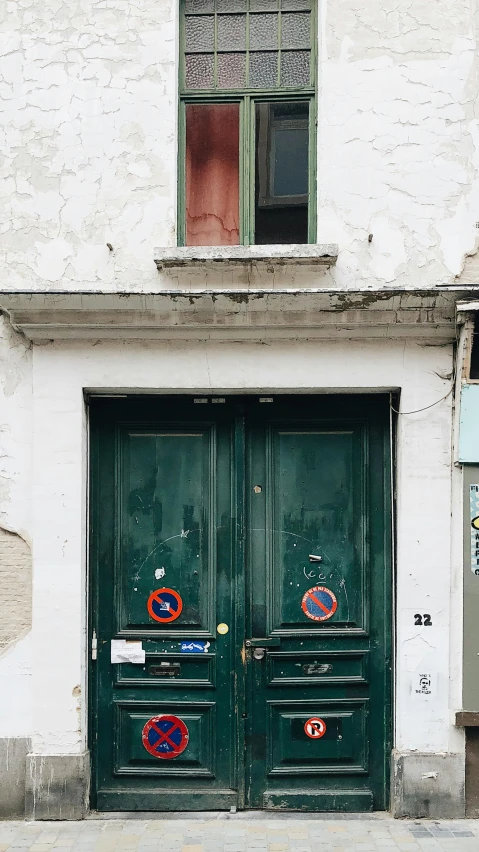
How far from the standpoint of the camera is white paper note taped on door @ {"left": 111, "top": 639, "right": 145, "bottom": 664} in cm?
574

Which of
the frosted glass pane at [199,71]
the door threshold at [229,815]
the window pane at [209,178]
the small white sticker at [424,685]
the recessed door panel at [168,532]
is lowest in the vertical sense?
the door threshold at [229,815]

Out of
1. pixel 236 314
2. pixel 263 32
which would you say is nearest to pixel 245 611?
pixel 236 314

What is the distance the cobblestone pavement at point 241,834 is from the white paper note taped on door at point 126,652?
3.50ft

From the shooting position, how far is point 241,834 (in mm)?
5305

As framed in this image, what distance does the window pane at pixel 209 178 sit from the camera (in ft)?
19.0

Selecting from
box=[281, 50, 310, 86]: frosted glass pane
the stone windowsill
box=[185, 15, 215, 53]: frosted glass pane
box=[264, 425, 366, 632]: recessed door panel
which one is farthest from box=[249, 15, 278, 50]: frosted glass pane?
the stone windowsill

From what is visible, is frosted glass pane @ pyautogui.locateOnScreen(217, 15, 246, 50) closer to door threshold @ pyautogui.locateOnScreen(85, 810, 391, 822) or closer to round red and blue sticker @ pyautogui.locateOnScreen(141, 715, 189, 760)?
round red and blue sticker @ pyautogui.locateOnScreen(141, 715, 189, 760)

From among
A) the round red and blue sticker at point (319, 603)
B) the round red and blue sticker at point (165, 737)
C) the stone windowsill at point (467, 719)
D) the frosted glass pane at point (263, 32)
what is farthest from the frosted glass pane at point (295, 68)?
the round red and blue sticker at point (165, 737)

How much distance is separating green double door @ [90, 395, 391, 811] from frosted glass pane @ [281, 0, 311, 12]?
9.12ft

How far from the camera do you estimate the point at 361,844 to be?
5.13 metres

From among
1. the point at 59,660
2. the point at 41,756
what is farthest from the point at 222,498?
the point at 41,756

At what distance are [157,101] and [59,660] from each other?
3.92 metres

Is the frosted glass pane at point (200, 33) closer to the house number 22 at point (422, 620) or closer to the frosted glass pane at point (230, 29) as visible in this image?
the frosted glass pane at point (230, 29)

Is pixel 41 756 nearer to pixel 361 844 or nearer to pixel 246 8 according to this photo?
pixel 361 844
